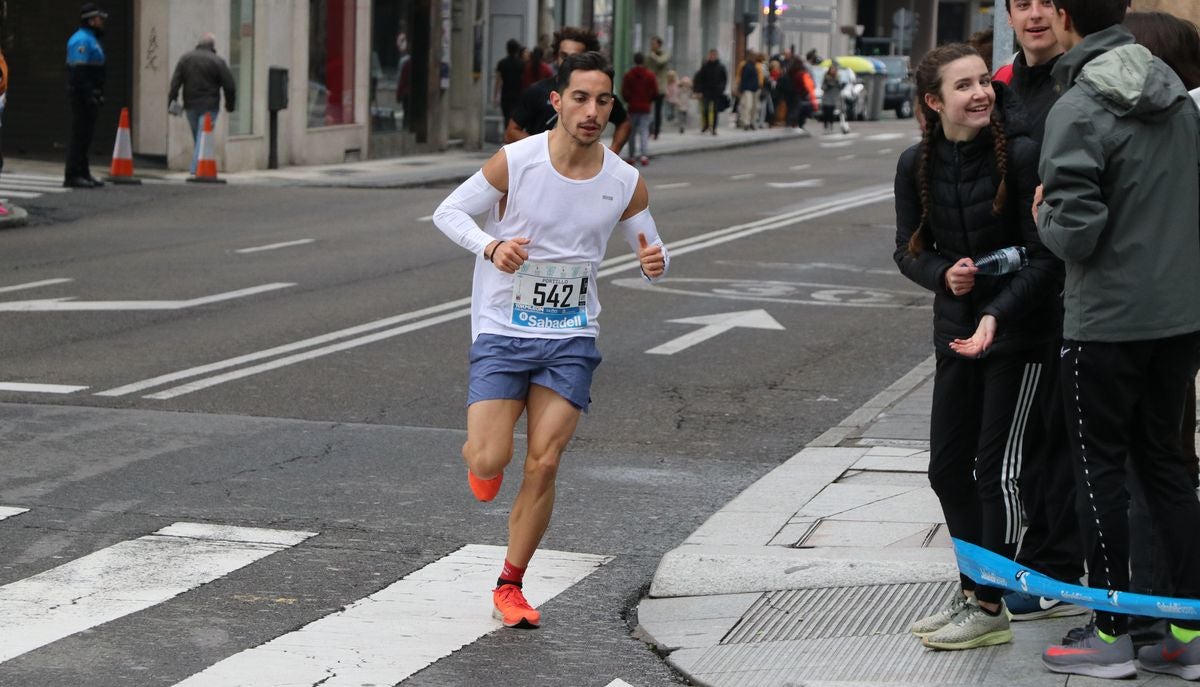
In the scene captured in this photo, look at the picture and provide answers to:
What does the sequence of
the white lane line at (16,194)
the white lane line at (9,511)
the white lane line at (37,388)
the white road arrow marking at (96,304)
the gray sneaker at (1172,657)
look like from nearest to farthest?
1. the gray sneaker at (1172,657)
2. the white lane line at (9,511)
3. the white lane line at (37,388)
4. the white road arrow marking at (96,304)
5. the white lane line at (16,194)

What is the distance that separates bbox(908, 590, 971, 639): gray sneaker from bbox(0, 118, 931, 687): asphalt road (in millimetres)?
734

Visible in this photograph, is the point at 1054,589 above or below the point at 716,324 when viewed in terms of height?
above

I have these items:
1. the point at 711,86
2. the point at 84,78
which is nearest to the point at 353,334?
the point at 84,78

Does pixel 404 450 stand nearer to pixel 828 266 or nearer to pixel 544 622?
pixel 544 622

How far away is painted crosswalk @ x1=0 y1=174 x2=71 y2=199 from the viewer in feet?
73.4

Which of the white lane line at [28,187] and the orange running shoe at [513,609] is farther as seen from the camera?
the white lane line at [28,187]

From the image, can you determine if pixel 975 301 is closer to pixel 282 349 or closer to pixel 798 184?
pixel 282 349

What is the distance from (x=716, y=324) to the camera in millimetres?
13727

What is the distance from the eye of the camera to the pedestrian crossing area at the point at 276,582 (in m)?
5.42

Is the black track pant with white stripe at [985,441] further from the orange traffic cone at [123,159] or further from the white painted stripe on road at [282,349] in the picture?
the orange traffic cone at [123,159]

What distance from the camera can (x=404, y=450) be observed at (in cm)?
892

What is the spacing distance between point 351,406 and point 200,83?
1630 centimetres

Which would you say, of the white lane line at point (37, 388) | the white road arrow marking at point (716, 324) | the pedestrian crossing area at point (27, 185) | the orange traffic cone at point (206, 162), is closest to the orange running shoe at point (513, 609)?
the white lane line at point (37, 388)

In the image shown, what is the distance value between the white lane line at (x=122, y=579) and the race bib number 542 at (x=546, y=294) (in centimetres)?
135
